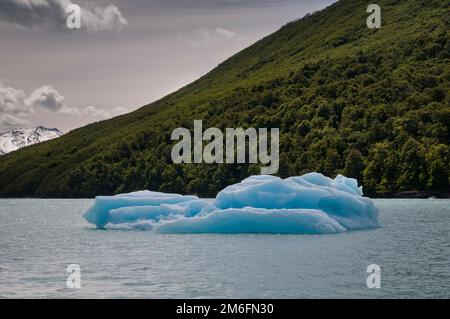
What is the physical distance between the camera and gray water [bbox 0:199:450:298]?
25.1 metres

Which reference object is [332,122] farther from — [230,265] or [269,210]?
[230,265]

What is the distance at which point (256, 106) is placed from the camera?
16975 cm

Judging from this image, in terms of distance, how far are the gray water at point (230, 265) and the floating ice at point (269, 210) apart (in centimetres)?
93

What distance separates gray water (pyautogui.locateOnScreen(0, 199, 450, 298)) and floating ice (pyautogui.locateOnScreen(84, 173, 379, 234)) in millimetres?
928

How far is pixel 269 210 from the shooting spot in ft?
137

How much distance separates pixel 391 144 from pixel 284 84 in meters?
54.5

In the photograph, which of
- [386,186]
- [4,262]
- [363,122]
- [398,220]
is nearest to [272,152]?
[363,122]
